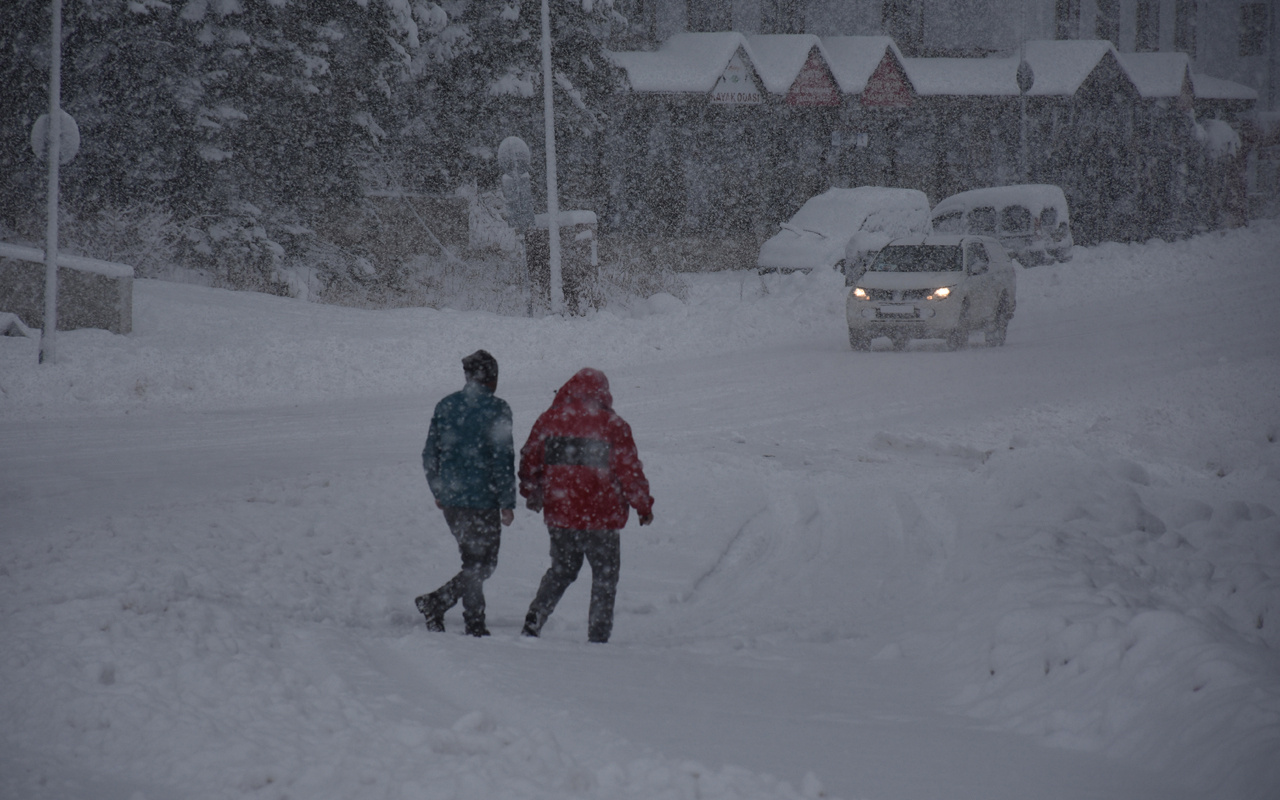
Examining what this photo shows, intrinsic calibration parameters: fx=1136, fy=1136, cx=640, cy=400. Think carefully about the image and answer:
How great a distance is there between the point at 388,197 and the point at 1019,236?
15.1m

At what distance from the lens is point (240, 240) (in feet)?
72.2

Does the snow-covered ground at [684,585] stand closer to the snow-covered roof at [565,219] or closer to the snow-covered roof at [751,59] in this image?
the snow-covered roof at [565,219]

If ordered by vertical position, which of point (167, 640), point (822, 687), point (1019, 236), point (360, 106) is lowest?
point (822, 687)

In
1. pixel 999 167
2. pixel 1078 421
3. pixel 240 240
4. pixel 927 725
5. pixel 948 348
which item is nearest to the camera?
pixel 927 725

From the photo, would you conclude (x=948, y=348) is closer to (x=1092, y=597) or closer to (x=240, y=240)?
(x=1092, y=597)

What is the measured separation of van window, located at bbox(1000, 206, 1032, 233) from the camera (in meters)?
25.7

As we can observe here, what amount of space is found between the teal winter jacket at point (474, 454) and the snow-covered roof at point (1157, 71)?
3910 centimetres

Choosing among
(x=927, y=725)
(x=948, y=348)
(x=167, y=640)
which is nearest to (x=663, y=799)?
(x=927, y=725)

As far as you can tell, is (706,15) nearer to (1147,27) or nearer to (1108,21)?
(1108,21)

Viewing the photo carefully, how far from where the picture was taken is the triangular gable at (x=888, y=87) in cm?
3616

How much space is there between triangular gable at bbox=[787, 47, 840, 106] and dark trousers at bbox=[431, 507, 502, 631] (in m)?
30.5

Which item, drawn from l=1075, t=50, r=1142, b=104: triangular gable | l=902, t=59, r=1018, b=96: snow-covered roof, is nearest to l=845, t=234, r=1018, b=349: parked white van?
l=902, t=59, r=1018, b=96: snow-covered roof

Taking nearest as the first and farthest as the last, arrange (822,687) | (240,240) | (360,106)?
(822,687) < (240,240) < (360,106)

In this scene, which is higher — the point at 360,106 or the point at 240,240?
the point at 360,106
